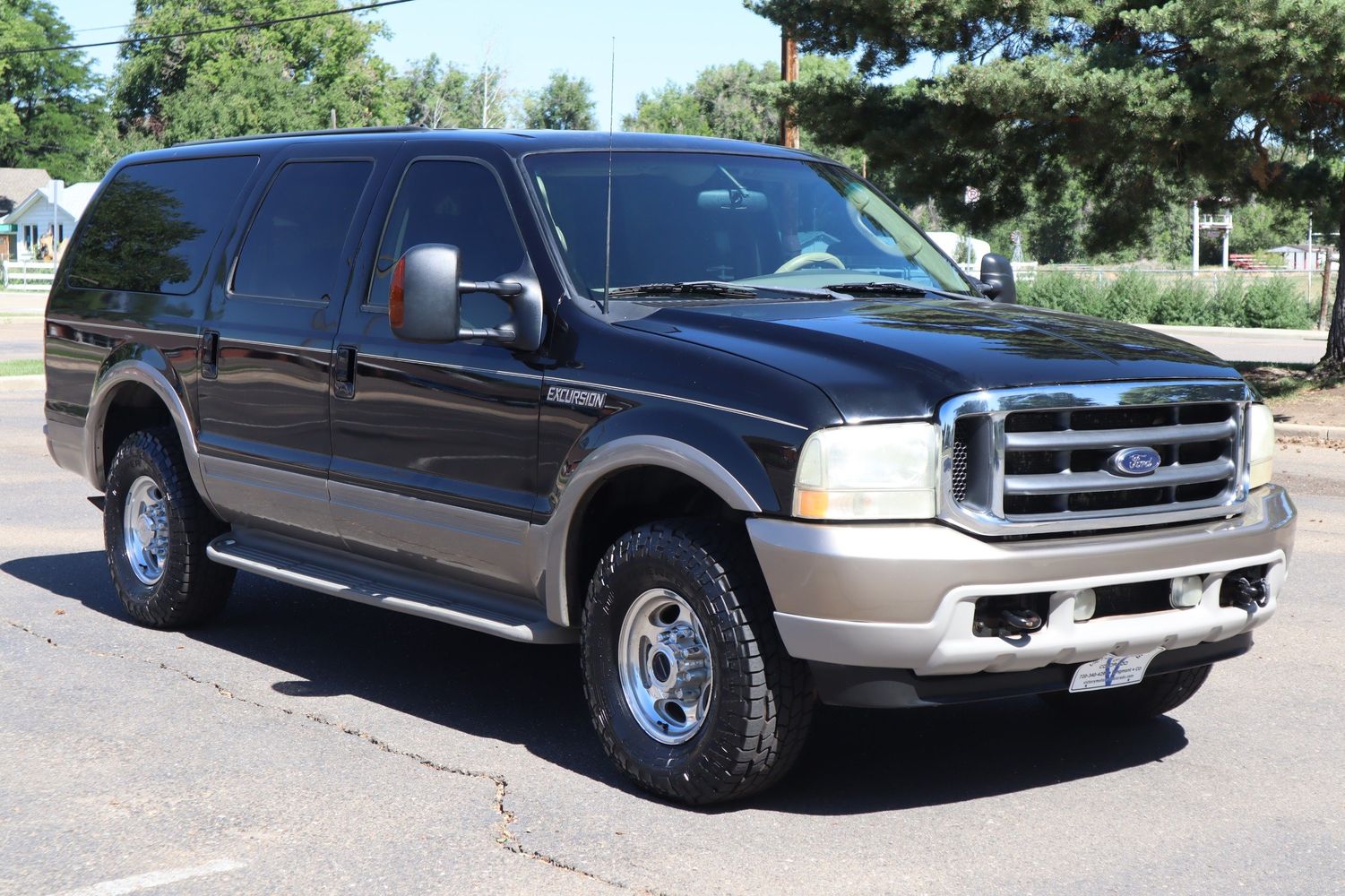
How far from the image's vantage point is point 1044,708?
599 centimetres

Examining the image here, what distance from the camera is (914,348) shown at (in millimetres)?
4574

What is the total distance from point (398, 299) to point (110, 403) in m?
2.88

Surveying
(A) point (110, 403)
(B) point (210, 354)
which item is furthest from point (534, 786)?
(A) point (110, 403)

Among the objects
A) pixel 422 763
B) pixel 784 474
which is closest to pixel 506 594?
pixel 422 763

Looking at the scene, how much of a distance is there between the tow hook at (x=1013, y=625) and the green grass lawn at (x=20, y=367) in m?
18.2

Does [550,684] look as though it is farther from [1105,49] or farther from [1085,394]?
[1105,49]

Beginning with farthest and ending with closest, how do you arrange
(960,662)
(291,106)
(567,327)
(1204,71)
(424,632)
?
(291,106) → (1204,71) → (424,632) → (567,327) → (960,662)

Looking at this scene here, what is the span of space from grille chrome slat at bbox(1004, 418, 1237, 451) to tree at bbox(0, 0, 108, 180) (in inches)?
4065

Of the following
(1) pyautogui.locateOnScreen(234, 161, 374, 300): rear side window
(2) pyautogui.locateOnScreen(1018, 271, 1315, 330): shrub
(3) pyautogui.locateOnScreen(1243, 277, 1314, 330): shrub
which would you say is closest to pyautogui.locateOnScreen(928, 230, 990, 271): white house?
(2) pyautogui.locateOnScreen(1018, 271, 1315, 330): shrub

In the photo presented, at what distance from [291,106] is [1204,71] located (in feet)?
203

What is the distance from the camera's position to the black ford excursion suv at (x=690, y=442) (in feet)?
14.2

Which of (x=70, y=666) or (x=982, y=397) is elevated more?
(x=982, y=397)

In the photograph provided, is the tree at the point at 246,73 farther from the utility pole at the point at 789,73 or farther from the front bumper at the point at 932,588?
the front bumper at the point at 932,588

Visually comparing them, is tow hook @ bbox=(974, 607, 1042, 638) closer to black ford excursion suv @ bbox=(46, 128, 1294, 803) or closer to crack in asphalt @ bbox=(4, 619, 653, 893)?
black ford excursion suv @ bbox=(46, 128, 1294, 803)
